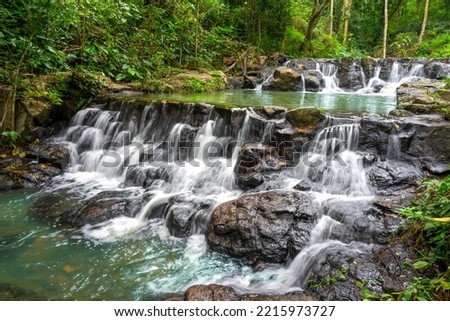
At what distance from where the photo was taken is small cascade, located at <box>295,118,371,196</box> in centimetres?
516

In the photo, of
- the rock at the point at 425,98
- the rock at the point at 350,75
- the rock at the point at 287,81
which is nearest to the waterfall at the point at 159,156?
the rock at the point at 425,98

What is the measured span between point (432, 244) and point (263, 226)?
6.41 feet

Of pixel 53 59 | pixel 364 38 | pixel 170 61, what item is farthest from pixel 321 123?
pixel 364 38

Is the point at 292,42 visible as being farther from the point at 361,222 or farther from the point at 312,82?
the point at 361,222

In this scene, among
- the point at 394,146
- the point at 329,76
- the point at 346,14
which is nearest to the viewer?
the point at 394,146

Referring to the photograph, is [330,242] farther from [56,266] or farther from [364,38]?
[364,38]

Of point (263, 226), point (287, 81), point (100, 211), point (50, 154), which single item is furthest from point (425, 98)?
point (50, 154)

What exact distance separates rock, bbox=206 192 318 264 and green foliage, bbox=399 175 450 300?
1302 millimetres

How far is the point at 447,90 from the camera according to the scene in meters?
6.56

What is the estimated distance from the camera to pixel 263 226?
432 centimetres

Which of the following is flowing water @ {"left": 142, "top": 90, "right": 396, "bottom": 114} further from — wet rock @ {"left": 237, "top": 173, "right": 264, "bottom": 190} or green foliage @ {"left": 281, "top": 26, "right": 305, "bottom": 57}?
green foliage @ {"left": 281, "top": 26, "right": 305, "bottom": 57}

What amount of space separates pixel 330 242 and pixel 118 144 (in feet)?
18.8

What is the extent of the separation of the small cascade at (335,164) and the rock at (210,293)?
2.50 metres

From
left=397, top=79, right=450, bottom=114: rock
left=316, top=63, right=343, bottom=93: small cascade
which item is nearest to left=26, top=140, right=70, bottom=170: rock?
left=397, top=79, right=450, bottom=114: rock
